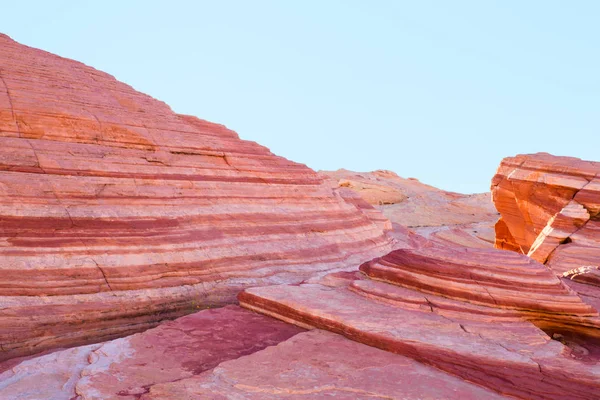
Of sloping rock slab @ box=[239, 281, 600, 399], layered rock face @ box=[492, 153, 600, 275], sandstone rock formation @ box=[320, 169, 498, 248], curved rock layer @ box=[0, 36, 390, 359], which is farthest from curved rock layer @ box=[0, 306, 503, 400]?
sandstone rock formation @ box=[320, 169, 498, 248]

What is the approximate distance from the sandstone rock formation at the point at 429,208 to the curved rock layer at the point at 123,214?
14.0m

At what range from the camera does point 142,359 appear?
16.8 ft

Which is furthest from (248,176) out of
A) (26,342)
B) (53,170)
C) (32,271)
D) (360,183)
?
(360,183)

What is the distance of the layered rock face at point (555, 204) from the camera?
16266 mm

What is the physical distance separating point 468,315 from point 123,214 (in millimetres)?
→ 5989

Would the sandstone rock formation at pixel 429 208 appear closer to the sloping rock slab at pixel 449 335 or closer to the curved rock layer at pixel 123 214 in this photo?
the curved rock layer at pixel 123 214

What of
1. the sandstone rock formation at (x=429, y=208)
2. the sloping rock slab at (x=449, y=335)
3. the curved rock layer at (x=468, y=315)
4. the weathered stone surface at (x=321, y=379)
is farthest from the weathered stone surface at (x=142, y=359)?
the sandstone rock formation at (x=429, y=208)

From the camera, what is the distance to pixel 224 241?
9.30 m

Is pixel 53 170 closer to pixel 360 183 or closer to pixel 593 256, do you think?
pixel 593 256

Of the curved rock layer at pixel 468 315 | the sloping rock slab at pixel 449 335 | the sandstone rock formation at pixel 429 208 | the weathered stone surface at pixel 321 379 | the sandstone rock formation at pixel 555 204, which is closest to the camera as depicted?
the weathered stone surface at pixel 321 379

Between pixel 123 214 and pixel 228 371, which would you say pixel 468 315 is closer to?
pixel 228 371

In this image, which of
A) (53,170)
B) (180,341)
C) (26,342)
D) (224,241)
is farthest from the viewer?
(224,241)

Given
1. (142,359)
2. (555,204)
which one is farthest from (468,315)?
(555,204)

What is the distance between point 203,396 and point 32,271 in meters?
4.05
